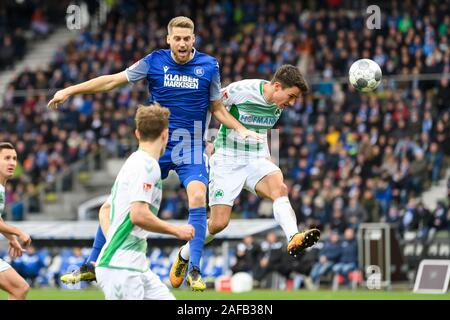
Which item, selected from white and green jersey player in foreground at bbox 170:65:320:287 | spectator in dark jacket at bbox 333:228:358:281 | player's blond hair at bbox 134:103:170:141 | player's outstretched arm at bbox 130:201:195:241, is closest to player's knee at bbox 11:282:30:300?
white and green jersey player in foreground at bbox 170:65:320:287

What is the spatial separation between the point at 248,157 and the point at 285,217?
111 centimetres

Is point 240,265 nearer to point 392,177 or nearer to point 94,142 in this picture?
point 392,177

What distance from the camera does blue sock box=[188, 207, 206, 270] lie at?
12.7 meters

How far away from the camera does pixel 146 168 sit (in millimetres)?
9320

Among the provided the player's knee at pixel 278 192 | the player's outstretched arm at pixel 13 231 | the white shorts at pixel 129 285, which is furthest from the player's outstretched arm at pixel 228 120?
the white shorts at pixel 129 285

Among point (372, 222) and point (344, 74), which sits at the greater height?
point (344, 74)

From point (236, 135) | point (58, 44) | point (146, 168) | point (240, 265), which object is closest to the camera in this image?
point (146, 168)

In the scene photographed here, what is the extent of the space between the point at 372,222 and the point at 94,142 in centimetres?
989

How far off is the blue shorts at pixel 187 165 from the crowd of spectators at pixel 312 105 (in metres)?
11.3

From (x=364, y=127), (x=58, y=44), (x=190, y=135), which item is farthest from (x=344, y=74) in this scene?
(x=190, y=135)

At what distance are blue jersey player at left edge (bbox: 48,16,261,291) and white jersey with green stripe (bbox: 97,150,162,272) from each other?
3275 mm

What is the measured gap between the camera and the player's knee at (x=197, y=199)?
41.4 feet

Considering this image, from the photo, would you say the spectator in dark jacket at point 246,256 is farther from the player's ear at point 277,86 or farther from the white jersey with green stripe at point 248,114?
the player's ear at point 277,86

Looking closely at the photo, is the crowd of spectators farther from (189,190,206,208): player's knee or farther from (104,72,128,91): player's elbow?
(104,72,128,91): player's elbow
